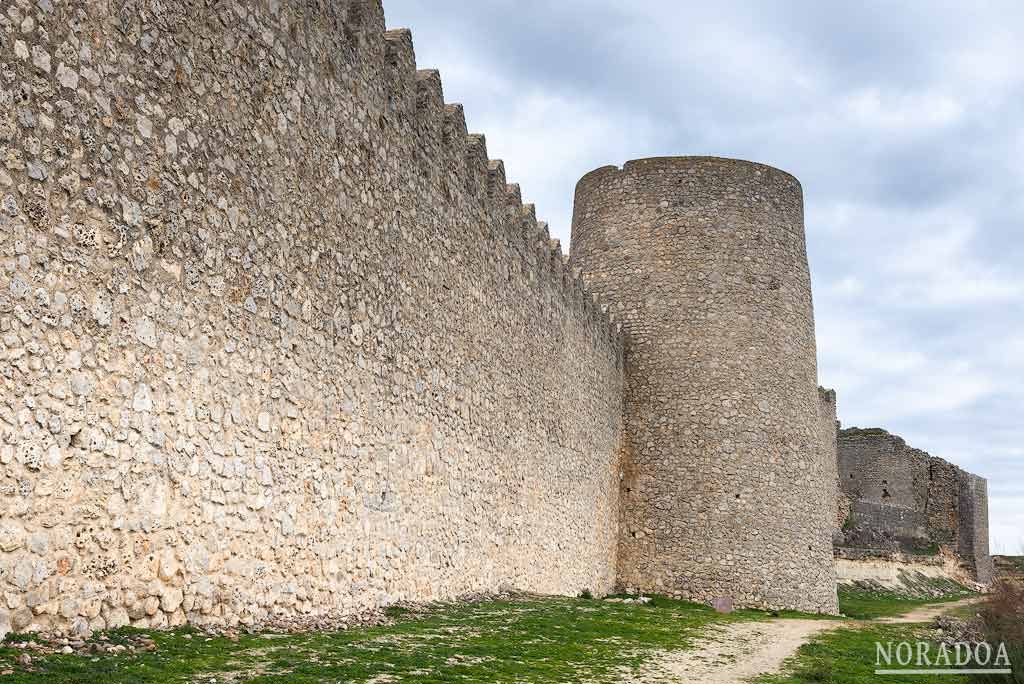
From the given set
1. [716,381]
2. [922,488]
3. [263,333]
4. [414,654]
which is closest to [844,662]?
[414,654]

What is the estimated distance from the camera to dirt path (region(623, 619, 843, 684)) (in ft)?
22.8

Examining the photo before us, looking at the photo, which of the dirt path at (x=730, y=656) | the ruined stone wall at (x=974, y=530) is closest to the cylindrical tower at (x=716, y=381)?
the dirt path at (x=730, y=656)

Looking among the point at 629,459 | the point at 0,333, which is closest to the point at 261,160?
the point at 0,333

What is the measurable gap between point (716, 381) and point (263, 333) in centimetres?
1201

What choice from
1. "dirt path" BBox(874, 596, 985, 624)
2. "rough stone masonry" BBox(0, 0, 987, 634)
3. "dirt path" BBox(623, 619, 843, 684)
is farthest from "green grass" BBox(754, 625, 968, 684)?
"dirt path" BBox(874, 596, 985, 624)

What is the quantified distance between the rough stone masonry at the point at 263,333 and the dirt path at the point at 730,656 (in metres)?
2.40

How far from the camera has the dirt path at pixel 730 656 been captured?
6.94 metres

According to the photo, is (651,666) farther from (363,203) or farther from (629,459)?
(629,459)

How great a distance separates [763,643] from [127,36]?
8035 millimetres

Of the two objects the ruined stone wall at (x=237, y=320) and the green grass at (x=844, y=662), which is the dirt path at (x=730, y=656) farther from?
the ruined stone wall at (x=237, y=320)

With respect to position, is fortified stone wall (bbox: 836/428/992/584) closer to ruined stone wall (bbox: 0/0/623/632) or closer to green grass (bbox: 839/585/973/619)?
green grass (bbox: 839/585/973/619)

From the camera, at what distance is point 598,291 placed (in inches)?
727

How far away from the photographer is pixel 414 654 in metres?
6.11

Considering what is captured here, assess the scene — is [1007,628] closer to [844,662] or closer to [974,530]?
[844,662]
